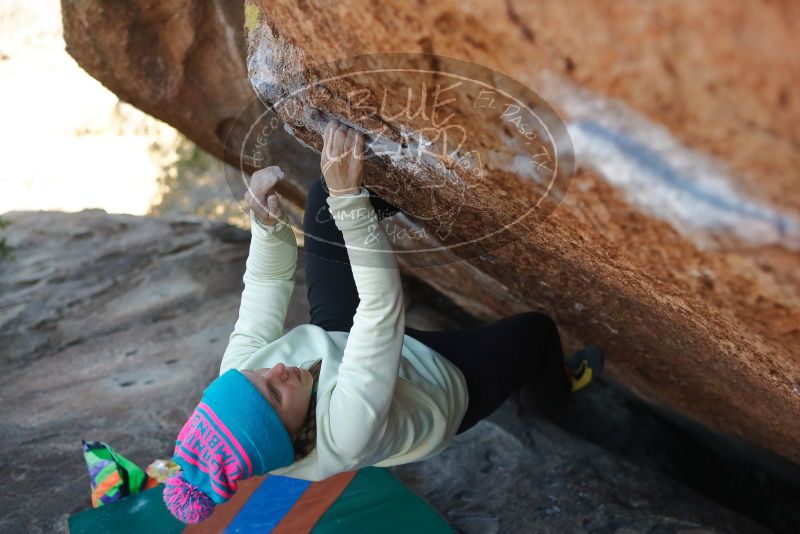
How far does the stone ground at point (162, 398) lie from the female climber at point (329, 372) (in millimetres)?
557

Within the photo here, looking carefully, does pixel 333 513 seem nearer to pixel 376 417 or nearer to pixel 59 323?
pixel 376 417

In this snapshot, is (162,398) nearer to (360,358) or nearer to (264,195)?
(264,195)

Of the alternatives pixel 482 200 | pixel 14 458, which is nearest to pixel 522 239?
pixel 482 200

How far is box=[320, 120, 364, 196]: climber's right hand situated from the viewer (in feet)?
4.51

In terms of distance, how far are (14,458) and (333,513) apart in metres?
1.14

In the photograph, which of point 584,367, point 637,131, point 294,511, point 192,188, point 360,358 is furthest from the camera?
point 192,188

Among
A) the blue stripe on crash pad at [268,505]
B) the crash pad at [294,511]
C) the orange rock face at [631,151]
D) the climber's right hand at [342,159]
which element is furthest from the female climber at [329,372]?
the blue stripe on crash pad at [268,505]

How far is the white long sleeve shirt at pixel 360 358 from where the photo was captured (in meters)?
1.44

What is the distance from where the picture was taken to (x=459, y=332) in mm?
2188

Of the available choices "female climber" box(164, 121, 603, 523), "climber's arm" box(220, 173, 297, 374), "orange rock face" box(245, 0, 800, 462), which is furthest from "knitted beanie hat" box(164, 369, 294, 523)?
"orange rock face" box(245, 0, 800, 462)

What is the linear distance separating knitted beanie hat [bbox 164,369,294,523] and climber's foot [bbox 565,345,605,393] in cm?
141

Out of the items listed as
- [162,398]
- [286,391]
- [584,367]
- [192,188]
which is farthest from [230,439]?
[192,188]

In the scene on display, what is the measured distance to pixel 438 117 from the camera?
1218mm

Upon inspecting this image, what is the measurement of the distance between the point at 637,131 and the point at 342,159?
664mm
